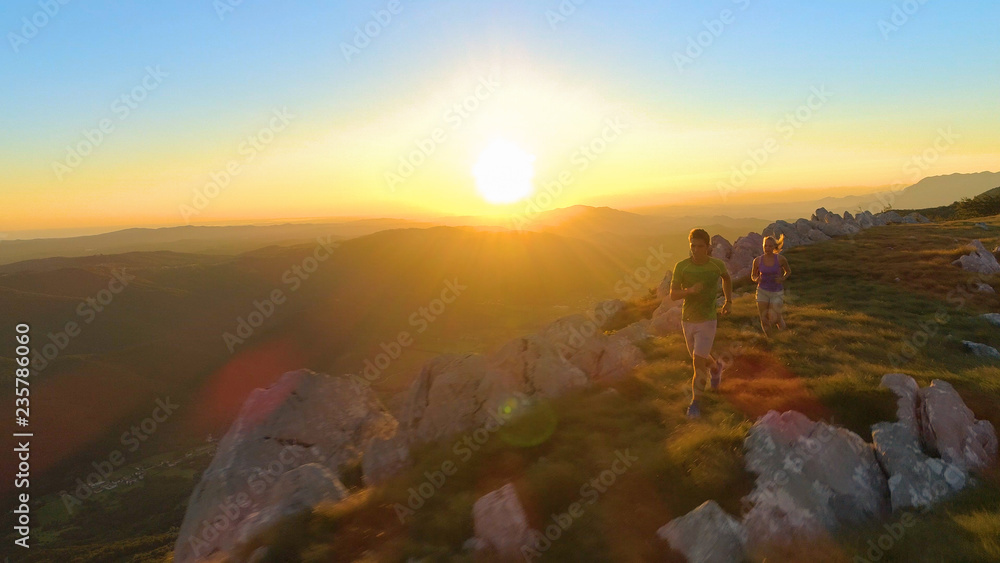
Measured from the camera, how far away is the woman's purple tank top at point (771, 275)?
14.1 meters

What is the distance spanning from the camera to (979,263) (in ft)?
83.1

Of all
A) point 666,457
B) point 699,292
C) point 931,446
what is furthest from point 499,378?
point 931,446

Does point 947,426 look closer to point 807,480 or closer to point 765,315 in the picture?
point 807,480

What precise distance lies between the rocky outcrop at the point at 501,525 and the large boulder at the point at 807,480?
338 centimetres

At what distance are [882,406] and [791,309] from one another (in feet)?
43.2

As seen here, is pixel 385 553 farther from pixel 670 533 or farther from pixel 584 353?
pixel 584 353

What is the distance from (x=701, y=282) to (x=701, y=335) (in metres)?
1.24

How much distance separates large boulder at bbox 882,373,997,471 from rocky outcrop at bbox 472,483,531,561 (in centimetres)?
735

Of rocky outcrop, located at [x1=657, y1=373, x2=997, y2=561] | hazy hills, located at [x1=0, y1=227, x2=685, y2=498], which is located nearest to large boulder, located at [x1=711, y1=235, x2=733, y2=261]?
rocky outcrop, located at [x1=657, y1=373, x2=997, y2=561]

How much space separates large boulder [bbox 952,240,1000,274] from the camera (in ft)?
82.4

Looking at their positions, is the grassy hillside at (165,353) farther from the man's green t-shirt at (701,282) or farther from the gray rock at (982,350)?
the gray rock at (982,350)

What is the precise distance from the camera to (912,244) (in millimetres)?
37938

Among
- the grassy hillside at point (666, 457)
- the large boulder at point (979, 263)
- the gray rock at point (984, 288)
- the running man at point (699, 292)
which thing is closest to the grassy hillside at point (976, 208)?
the large boulder at point (979, 263)

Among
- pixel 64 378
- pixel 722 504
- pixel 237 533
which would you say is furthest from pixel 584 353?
pixel 64 378
